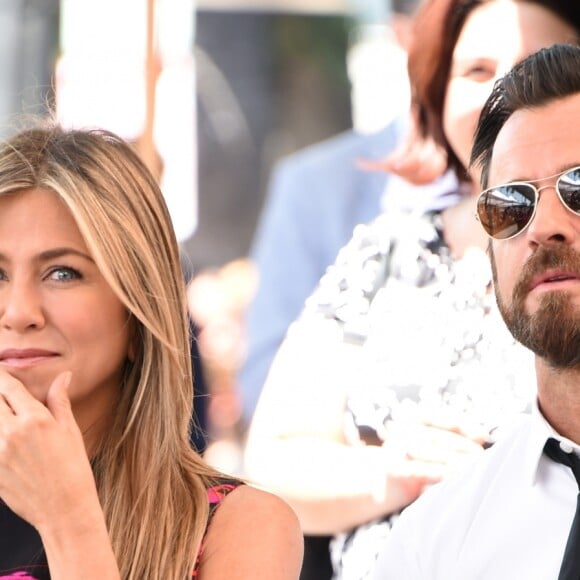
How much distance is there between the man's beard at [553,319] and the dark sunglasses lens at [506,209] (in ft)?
0.28

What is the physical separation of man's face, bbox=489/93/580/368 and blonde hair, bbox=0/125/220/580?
22.7 inches

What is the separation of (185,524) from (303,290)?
5.32 ft

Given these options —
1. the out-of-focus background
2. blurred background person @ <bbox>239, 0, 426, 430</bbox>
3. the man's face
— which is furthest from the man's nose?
the out-of-focus background

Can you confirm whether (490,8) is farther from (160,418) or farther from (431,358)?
(160,418)

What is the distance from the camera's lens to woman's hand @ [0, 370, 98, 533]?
196cm

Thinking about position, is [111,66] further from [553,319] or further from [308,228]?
[553,319]

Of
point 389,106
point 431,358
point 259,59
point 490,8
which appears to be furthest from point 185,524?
point 259,59

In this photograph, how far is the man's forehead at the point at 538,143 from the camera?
221cm

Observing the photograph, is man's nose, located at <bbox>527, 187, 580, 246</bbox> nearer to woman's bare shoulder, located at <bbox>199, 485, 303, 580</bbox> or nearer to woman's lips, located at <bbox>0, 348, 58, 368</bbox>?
woman's bare shoulder, located at <bbox>199, 485, 303, 580</bbox>

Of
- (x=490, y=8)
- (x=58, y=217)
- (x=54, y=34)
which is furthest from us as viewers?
(x=54, y=34)

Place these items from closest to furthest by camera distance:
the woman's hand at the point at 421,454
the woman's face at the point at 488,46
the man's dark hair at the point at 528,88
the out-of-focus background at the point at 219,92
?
the man's dark hair at the point at 528,88, the woman's hand at the point at 421,454, the woman's face at the point at 488,46, the out-of-focus background at the point at 219,92

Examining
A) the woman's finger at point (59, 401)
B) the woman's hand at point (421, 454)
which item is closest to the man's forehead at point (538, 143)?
the woman's hand at point (421, 454)

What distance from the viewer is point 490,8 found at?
2836 millimetres

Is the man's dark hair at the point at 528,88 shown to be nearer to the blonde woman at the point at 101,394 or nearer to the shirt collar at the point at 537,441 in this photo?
the shirt collar at the point at 537,441
